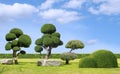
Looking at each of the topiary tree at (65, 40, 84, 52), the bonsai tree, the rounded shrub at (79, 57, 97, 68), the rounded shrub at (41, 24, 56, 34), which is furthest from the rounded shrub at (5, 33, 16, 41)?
the rounded shrub at (79, 57, 97, 68)

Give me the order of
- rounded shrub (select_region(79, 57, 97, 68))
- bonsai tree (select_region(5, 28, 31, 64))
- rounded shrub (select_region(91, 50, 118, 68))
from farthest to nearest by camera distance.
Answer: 1. bonsai tree (select_region(5, 28, 31, 64))
2. rounded shrub (select_region(91, 50, 118, 68))
3. rounded shrub (select_region(79, 57, 97, 68))

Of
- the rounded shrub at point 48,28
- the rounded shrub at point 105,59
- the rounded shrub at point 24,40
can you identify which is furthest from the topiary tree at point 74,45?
the rounded shrub at point 105,59

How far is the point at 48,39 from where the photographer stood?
3644cm

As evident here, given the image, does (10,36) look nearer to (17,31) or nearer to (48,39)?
(17,31)

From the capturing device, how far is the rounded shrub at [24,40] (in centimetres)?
3609

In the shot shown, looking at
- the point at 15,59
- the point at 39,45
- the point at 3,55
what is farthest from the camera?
the point at 3,55

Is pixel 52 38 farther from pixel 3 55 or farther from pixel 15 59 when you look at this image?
pixel 3 55

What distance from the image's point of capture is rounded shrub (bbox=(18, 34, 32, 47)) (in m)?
36.1

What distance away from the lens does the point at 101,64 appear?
78.4ft

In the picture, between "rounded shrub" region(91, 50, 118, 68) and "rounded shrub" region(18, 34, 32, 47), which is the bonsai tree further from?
"rounded shrub" region(91, 50, 118, 68)

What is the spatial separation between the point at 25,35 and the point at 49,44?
289 centimetres

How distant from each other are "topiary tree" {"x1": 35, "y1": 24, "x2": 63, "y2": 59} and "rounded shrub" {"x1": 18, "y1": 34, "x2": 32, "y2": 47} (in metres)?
1.70

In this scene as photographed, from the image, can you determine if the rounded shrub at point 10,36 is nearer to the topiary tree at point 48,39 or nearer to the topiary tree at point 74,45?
the topiary tree at point 48,39

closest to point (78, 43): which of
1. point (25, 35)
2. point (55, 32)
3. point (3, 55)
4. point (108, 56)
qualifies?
point (55, 32)
